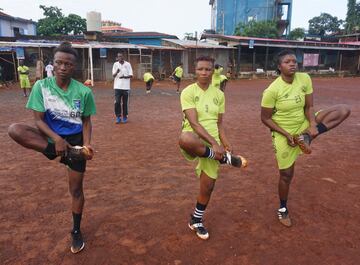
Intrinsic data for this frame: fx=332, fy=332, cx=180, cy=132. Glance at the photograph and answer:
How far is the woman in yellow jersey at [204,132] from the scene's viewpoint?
9.90 ft

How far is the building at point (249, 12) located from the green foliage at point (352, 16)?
8.60 metres

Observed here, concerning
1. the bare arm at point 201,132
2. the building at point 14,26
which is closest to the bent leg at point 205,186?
the bare arm at point 201,132

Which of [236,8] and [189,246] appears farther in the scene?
[236,8]

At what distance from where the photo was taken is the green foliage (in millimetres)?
44944

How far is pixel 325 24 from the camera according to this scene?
186 feet

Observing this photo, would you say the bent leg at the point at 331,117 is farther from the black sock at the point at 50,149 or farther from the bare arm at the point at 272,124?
the black sock at the point at 50,149

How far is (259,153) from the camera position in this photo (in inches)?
255

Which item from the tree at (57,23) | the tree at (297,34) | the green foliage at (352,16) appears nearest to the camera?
the tree at (57,23)

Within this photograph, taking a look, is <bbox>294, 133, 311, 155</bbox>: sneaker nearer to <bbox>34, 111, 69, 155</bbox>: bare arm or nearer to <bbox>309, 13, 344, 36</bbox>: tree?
<bbox>34, 111, 69, 155</bbox>: bare arm

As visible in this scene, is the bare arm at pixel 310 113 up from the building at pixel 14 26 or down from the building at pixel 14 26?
down

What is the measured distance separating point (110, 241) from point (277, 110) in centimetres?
225

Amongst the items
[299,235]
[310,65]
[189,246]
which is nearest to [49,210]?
[189,246]

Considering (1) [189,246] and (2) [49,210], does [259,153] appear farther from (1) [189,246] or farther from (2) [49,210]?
(2) [49,210]

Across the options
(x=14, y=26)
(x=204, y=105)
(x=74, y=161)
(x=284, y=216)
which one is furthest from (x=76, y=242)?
(x=14, y=26)
